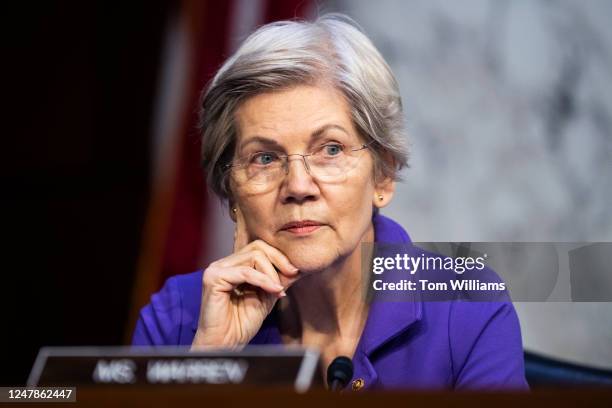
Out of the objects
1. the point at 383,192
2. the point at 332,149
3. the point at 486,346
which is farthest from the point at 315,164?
the point at 486,346

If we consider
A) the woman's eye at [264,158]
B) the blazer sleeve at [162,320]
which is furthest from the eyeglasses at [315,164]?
the blazer sleeve at [162,320]

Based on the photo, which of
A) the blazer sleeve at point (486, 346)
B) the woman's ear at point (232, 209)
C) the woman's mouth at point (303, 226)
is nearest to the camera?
the blazer sleeve at point (486, 346)

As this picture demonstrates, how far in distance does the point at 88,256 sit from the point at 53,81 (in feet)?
1.90

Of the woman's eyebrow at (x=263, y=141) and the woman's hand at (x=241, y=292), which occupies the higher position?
the woman's eyebrow at (x=263, y=141)

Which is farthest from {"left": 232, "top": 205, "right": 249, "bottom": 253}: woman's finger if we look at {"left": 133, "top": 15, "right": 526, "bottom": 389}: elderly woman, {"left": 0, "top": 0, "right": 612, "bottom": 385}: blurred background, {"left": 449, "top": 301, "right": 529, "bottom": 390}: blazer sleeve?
{"left": 449, "top": 301, "right": 529, "bottom": 390}: blazer sleeve

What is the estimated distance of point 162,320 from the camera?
1.86 meters

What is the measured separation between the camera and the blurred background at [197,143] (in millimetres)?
1768

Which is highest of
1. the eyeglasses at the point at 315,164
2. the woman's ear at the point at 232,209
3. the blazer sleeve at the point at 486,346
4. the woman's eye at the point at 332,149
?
the woman's eye at the point at 332,149

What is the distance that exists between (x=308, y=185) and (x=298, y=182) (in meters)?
0.02

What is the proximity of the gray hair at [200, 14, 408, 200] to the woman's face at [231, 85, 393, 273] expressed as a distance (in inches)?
0.9

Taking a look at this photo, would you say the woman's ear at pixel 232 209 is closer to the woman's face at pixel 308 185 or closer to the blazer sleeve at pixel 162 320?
the woman's face at pixel 308 185

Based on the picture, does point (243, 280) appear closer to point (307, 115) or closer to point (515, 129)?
point (307, 115)

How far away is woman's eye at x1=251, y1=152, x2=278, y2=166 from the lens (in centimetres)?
177

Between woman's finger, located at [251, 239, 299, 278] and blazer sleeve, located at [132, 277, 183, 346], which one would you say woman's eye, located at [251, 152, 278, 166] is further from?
blazer sleeve, located at [132, 277, 183, 346]
